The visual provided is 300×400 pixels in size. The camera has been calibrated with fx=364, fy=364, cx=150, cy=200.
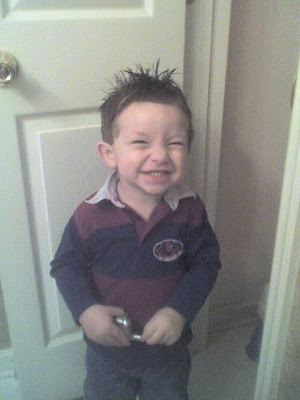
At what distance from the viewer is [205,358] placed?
1287mm

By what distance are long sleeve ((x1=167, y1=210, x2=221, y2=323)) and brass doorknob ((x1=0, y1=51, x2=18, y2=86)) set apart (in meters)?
0.51

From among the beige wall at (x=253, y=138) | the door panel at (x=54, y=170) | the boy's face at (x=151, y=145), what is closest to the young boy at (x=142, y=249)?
the boy's face at (x=151, y=145)

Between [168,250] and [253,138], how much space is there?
0.53m

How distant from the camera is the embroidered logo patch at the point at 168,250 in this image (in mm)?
771

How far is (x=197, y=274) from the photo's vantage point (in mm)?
800

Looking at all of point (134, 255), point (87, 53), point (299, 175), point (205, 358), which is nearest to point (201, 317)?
point (205, 358)

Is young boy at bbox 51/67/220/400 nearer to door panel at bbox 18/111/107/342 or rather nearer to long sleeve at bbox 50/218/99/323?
long sleeve at bbox 50/218/99/323

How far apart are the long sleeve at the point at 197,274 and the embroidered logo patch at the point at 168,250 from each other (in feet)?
0.11

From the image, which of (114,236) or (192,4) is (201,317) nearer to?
(114,236)

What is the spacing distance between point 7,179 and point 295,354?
0.72m

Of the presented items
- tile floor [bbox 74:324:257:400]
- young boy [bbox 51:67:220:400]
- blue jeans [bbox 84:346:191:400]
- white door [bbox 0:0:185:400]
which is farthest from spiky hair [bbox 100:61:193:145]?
tile floor [bbox 74:324:257:400]

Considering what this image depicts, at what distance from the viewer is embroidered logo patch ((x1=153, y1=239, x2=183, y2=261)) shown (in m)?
0.77

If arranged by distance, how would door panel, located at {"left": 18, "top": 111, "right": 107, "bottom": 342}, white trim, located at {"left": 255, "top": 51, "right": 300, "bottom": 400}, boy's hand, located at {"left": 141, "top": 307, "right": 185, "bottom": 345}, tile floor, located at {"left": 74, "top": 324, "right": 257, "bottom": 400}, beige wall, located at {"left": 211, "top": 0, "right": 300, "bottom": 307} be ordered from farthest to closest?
tile floor, located at {"left": 74, "top": 324, "right": 257, "bottom": 400} → beige wall, located at {"left": 211, "top": 0, "right": 300, "bottom": 307} → door panel, located at {"left": 18, "top": 111, "right": 107, "bottom": 342} → boy's hand, located at {"left": 141, "top": 307, "right": 185, "bottom": 345} → white trim, located at {"left": 255, "top": 51, "right": 300, "bottom": 400}

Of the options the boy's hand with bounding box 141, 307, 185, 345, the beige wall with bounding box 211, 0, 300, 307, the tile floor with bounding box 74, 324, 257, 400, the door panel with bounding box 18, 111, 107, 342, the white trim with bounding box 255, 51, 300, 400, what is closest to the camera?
the white trim with bounding box 255, 51, 300, 400
